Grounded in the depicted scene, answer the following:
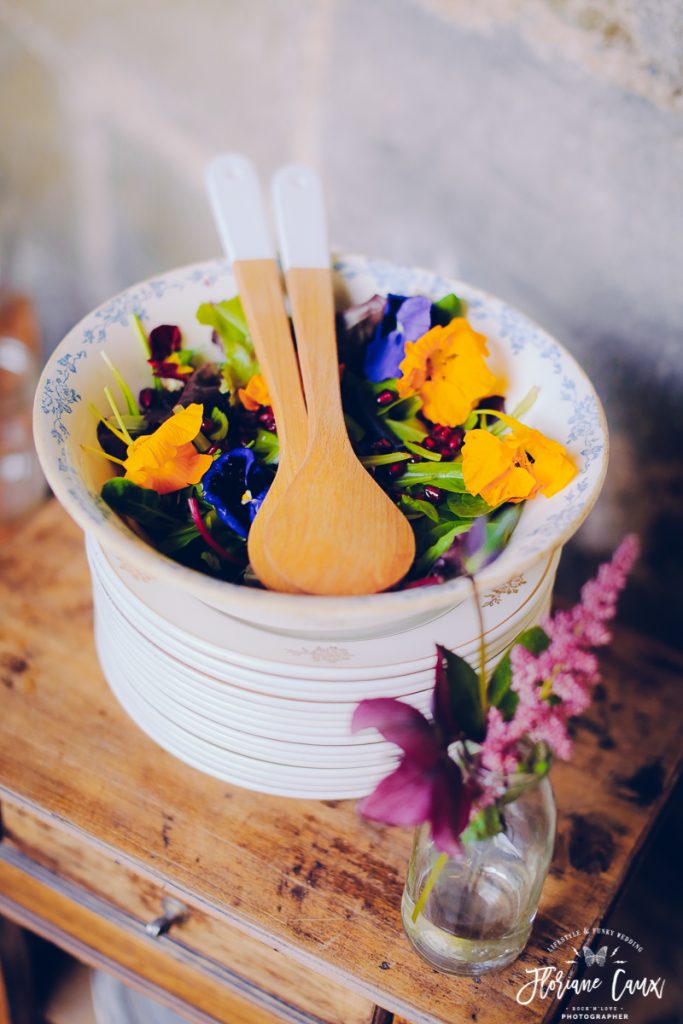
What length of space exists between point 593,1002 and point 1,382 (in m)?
1.08

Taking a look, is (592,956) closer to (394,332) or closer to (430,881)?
(430,881)

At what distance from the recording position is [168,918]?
0.64 m

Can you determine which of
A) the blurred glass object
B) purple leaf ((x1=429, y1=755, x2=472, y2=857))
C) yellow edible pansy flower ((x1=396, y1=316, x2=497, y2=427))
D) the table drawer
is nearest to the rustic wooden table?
the table drawer

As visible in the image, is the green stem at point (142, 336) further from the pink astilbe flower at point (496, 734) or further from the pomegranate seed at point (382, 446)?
the pink astilbe flower at point (496, 734)

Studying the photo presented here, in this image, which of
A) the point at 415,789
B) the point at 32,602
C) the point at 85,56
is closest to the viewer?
the point at 415,789

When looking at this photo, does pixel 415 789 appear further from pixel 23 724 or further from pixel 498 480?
pixel 23 724

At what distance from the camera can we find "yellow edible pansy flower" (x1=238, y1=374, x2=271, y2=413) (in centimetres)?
59

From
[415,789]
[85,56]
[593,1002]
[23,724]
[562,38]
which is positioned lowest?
[593,1002]

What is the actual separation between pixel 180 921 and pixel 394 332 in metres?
0.45

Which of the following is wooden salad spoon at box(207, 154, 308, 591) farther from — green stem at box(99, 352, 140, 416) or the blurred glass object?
the blurred glass object

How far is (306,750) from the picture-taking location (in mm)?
541

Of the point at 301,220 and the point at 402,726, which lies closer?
the point at 402,726

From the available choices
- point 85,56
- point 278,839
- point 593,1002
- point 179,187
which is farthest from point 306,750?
point 85,56

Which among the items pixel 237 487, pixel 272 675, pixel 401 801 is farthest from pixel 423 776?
pixel 237 487
